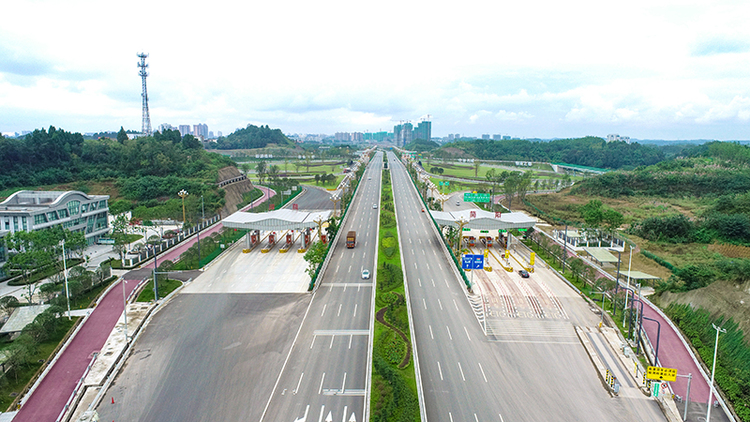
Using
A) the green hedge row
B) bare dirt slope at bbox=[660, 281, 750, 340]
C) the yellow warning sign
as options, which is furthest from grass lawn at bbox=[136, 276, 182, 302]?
bare dirt slope at bbox=[660, 281, 750, 340]

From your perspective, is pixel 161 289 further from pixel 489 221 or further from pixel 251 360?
pixel 489 221

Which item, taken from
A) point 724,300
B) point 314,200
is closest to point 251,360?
point 724,300

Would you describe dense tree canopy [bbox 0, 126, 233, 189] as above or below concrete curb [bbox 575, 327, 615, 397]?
above

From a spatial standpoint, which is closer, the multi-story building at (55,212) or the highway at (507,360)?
the highway at (507,360)

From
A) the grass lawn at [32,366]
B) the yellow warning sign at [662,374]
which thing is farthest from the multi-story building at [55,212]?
the yellow warning sign at [662,374]

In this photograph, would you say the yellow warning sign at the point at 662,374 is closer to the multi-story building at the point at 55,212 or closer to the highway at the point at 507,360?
the highway at the point at 507,360

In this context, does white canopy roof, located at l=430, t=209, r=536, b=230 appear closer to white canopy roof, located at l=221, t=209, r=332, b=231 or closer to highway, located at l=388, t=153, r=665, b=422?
highway, located at l=388, t=153, r=665, b=422
